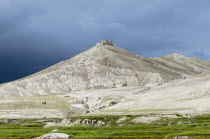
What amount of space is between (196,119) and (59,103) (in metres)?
84.2

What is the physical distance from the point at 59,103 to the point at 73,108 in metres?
11.6

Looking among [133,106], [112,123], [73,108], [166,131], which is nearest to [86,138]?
[166,131]

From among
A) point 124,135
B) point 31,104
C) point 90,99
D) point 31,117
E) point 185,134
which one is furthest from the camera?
point 90,99

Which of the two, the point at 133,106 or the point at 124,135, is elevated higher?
the point at 133,106

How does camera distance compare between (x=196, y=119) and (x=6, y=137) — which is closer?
(x=6, y=137)

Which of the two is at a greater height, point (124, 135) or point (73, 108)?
point (73, 108)

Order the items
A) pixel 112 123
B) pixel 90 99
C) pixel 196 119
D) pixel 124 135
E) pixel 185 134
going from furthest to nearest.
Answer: pixel 90 99
pixel 112 123
pixel 196 119
pixel 124 135
pixel 185 134

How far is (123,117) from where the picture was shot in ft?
331

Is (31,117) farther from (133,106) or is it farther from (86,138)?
(86,138)

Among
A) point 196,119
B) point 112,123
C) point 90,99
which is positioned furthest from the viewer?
point 90,99

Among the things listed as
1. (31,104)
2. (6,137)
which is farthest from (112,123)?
(31,104)

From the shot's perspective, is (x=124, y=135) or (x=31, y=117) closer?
(x=124, y=135)

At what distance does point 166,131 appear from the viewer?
216 feet

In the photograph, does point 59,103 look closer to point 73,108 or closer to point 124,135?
point 73,108
